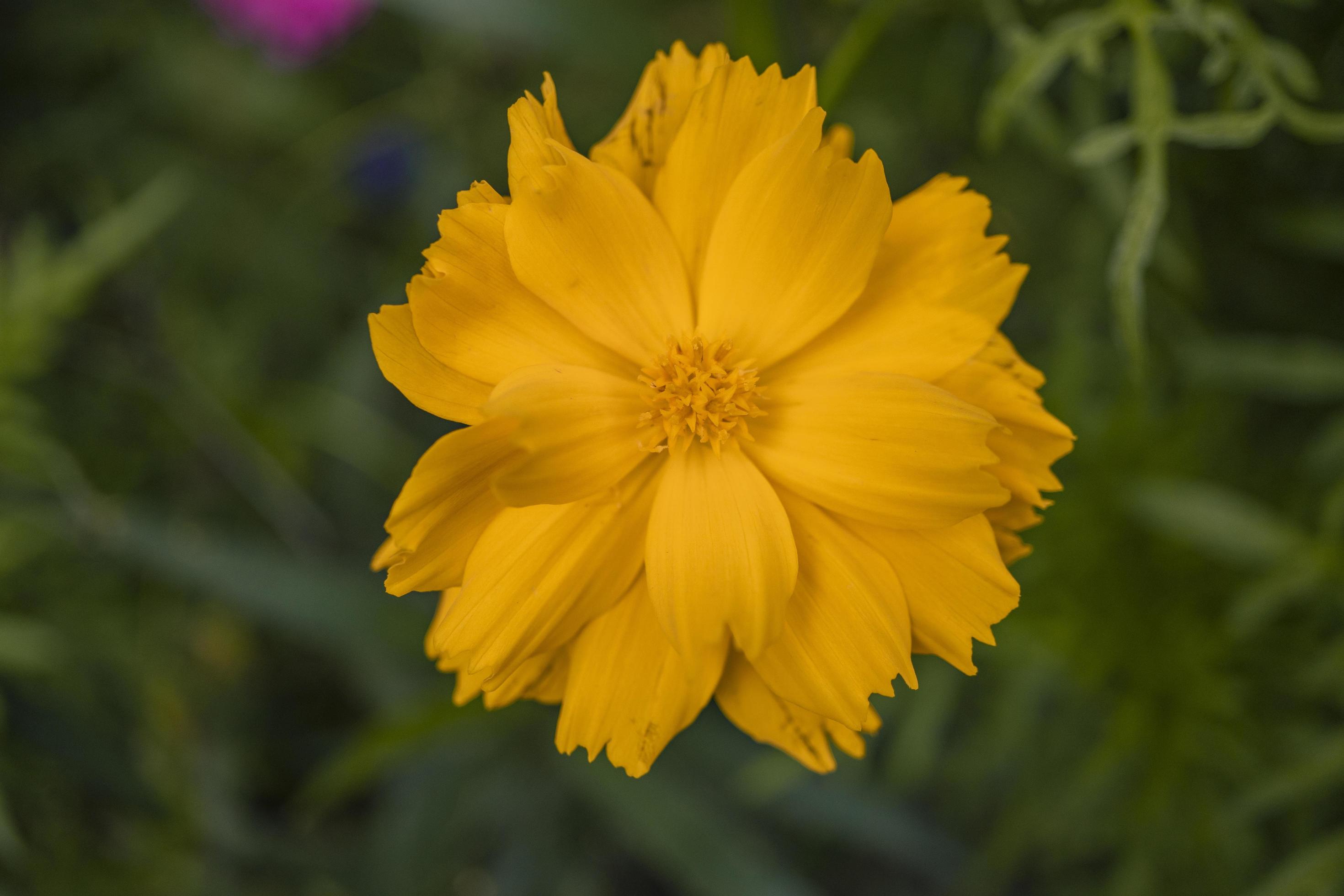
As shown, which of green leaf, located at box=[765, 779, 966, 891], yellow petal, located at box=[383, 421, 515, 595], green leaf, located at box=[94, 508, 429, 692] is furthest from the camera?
green leaf, located at box=[765, 779, 966, 891]

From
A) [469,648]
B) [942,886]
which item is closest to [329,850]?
[942,886]

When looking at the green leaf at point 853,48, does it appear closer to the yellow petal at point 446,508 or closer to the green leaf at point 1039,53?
the green leaf at point 1039,53

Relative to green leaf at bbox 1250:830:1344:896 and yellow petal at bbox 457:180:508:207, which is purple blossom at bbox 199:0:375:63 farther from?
green leaf at bbox 1250:830:1344:896

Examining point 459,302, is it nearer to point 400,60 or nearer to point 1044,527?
point 1044,527

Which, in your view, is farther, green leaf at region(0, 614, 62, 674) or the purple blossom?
the purple blossom

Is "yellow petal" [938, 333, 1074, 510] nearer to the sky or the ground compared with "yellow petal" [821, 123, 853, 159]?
nearer to the ground

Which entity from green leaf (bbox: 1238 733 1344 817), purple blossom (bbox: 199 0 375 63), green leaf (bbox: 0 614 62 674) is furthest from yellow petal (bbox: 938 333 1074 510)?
purple blossom (bbox: 199 0 375 63)

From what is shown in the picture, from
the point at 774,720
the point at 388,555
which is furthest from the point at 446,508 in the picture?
the point at 774,720
